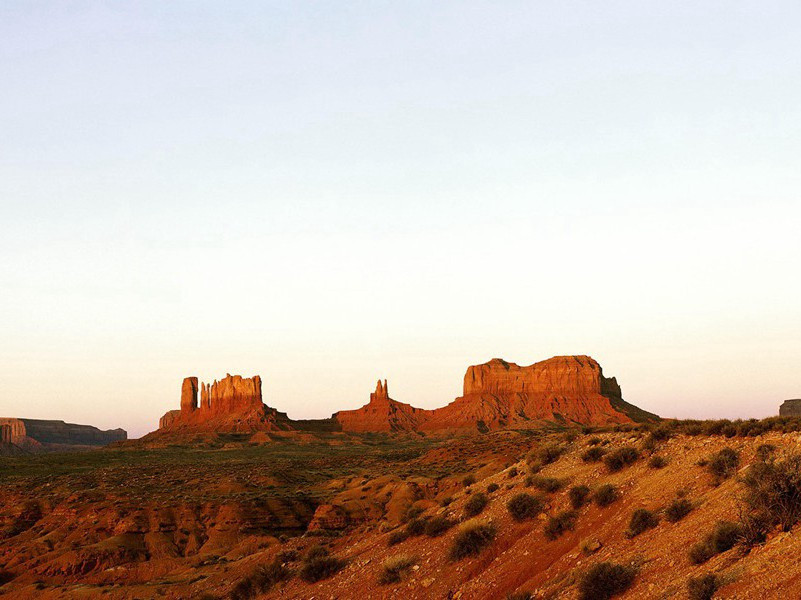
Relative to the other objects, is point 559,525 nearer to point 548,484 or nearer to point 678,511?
point 548,484

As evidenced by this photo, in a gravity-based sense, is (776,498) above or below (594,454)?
below

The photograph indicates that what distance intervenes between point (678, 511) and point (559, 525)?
3847mm

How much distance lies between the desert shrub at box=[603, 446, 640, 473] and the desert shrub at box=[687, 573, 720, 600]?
9.96 metres

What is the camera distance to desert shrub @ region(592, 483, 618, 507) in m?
20.7

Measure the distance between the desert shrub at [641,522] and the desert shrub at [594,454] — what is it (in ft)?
21.2

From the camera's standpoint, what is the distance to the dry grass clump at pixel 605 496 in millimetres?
20688

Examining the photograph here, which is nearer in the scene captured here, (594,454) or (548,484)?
(548,484)

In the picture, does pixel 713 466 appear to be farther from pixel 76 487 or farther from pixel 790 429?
pixel 76 487

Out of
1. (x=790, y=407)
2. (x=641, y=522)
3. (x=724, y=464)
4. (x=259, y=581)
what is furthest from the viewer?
(x=790, y=407)

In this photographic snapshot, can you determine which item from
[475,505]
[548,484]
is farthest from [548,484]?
[475,505]

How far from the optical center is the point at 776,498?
47.6 feet

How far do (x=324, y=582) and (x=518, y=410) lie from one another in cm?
17090

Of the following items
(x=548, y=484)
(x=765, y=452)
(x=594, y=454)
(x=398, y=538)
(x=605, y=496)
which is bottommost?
(x=398, y=538)

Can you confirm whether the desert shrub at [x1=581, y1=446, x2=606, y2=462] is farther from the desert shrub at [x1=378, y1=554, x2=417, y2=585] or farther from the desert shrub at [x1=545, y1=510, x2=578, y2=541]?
the desert shrub at [x1=378, y1=554, x2=417, y2=585]
